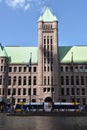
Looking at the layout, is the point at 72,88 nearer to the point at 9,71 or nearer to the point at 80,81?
the point at 80,81

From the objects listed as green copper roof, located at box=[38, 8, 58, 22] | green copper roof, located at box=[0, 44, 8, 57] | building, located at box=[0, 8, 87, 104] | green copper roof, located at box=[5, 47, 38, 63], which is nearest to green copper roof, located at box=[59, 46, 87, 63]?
building, located at box=[0, 8, 87, 104]

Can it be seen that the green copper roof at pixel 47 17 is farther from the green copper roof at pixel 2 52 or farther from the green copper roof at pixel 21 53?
the green copper roof at pixel 2 52

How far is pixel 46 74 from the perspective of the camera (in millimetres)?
122312

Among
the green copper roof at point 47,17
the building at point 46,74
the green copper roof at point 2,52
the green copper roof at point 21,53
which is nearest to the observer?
the building at point 46,74

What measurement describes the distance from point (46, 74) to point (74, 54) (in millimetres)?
19909

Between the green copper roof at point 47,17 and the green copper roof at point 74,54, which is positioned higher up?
the green copper roof at point 47,17

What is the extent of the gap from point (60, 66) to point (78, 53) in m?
12.3

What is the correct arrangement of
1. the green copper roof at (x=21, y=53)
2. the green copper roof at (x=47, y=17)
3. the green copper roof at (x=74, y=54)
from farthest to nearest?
the green copper roof at (x=21, y=53)
the green copper roof at (x=74, y=54)
the green copper roof at (x=47, y=17)

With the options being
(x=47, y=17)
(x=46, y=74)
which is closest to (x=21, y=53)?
(x=47, y=17)

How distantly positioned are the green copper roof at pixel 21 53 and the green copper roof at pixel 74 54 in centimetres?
1186

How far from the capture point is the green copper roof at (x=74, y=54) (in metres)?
132

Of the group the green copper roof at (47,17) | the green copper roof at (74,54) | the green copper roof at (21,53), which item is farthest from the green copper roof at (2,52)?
the green copper roof at (74,54)

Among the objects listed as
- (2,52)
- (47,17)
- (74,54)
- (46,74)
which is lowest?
(46,74)

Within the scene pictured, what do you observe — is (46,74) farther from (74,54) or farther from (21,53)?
(21,53)
